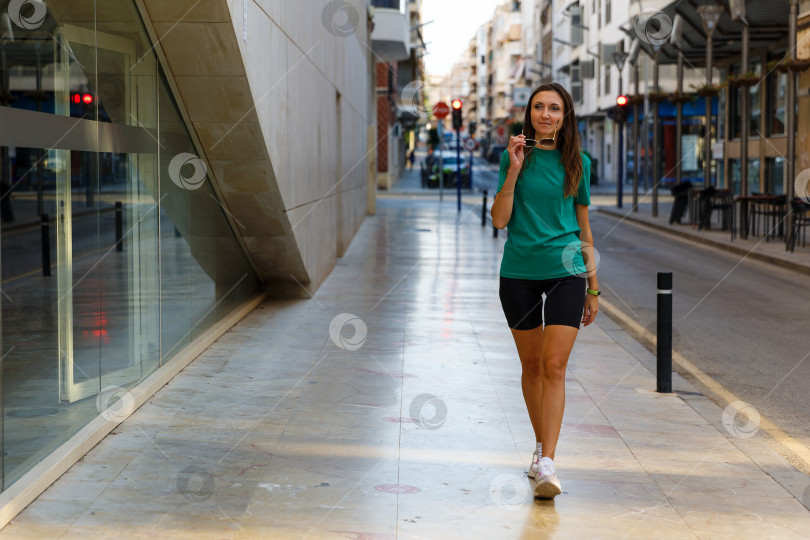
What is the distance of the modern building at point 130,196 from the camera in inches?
189

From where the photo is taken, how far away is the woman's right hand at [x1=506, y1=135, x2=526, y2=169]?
A: 483 centimetres

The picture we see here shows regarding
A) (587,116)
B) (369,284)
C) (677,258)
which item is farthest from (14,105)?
(587,116)

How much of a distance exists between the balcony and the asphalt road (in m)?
14.5

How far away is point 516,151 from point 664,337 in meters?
3.07

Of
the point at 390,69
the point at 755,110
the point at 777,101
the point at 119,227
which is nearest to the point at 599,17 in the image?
the point at 390,69

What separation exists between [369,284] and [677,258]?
7.00 metres

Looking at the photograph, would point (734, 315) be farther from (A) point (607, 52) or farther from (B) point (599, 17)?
(B) point (599, 17)

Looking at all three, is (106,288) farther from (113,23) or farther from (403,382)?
(403,382)

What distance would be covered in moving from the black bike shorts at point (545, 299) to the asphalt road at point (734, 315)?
2173 millimetres

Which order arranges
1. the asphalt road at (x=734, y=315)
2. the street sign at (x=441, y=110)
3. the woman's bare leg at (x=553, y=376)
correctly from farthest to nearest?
the street sign at (x=441, y=110)
the asphalt road at (x=734, y=315)
the woman's bare leg at (x=553, y=376)

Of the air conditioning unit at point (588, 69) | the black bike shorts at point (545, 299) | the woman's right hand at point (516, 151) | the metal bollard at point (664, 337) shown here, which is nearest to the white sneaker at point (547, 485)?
the black bike shorts at point (545, 299)

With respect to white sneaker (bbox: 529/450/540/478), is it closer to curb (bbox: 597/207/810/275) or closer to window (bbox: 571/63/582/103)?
curb (bbox: 597/207/810/275)

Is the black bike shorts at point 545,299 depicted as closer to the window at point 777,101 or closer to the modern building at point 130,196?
the modern building at point 130,196

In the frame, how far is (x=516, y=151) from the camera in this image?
4.86m
